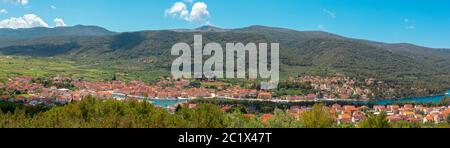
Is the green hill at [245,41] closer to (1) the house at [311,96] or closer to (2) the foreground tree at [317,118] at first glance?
(1) the house at [311,96]

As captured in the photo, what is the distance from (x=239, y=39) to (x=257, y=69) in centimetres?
4747

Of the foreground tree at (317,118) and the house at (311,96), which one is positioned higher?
the foreground tree at (317,118)

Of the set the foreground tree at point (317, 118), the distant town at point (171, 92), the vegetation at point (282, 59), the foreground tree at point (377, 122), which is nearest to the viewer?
the foreground tree at point (377, 122)

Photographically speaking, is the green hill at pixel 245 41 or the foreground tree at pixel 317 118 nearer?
the foreground tree at pixel 317 118

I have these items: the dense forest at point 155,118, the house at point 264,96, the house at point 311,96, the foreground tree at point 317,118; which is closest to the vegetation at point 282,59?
the house at point 311,96

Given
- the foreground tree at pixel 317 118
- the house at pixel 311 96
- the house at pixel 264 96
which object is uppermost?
the foreground tree at pixel 317 118

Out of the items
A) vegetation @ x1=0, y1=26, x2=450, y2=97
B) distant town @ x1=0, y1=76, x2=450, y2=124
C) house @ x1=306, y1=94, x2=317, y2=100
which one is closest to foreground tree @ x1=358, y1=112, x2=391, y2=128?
distant town @ x1=0, y1=76, x2=450, y2=124

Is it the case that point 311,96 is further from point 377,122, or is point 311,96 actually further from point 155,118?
point 155,118

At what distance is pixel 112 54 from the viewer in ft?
422

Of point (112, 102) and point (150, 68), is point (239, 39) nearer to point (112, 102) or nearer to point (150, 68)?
point (150, 68)

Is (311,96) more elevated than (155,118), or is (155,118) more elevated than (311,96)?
(155,118)

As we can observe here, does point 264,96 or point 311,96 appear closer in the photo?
point 264,96

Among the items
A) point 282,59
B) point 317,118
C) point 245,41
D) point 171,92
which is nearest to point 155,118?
point 317,118
